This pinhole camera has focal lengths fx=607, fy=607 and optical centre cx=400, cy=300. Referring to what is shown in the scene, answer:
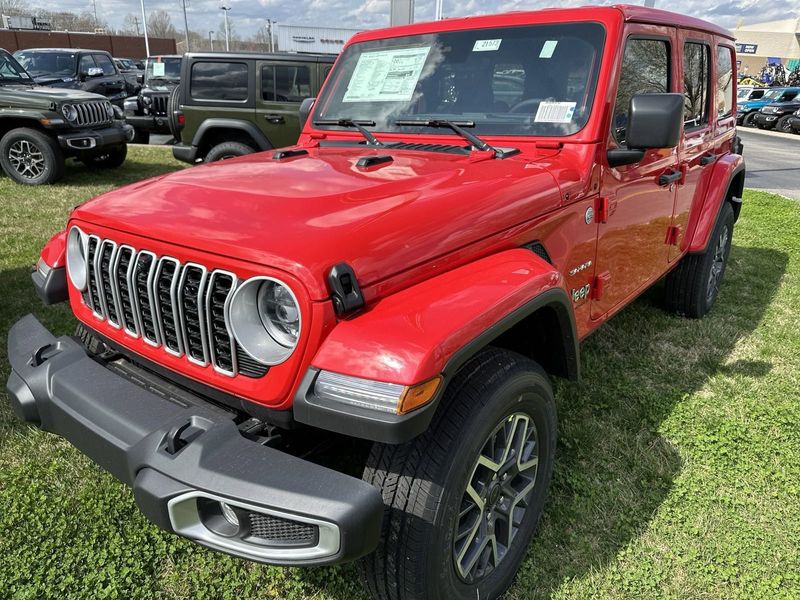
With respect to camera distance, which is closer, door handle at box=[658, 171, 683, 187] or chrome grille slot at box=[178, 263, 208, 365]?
chrome grille slot at box=[178, 263, 208, 365]

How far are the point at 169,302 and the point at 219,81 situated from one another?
7706 mm

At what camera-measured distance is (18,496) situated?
2.62 metres

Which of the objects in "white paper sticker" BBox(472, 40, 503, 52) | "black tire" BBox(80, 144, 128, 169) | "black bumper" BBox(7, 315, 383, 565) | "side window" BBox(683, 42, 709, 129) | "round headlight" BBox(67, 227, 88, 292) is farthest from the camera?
"black tire" BBox(80, 144, 128, 169)

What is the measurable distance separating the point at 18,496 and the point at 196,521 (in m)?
1.46

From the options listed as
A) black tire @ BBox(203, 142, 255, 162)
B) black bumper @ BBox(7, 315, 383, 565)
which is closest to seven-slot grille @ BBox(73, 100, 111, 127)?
black tire @ BBox(203, 142, 255, 162)

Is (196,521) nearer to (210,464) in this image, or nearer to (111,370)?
(210,464)

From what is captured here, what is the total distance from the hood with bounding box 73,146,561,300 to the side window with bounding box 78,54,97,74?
42.4ft

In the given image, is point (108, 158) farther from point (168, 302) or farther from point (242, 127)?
point (168, 302)

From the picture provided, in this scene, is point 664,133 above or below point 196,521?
above

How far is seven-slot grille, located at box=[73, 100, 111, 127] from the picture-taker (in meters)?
8.67

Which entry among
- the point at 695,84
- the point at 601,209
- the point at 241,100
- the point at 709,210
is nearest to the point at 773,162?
the point at 241,100

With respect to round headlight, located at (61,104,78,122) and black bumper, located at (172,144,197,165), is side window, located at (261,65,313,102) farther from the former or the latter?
round headlight, located at (61,104,78,122)

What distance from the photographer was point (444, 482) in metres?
1.75

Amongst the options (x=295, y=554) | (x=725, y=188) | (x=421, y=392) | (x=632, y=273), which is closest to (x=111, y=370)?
(x=295, y=554)
